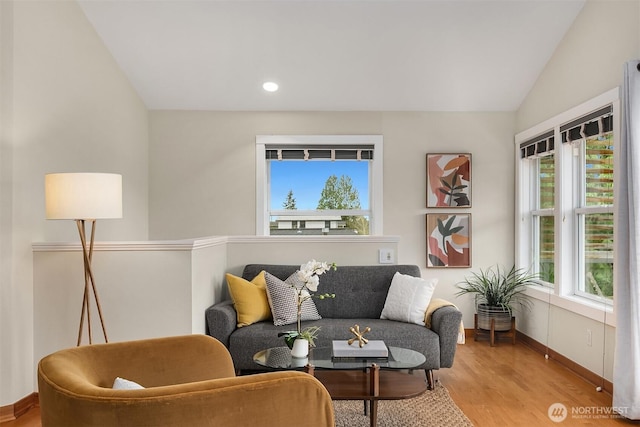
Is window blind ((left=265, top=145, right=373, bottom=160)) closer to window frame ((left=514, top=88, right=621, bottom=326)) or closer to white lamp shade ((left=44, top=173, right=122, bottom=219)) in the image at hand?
window frame ((left=514, top=88, right=621, bottom=326))

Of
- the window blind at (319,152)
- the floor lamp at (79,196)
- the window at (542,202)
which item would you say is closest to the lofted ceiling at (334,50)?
the window blind at (319,152)

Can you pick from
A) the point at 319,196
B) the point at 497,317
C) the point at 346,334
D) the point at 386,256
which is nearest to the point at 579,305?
the point at 497,317

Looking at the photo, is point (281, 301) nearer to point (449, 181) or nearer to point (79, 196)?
point (79, 196)

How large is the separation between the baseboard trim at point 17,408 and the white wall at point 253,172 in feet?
7.80

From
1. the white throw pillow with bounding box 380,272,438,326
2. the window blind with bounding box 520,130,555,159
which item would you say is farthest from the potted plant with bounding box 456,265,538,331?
the white throw pillow with bounding box 380,272,438,326

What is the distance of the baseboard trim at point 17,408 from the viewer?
9.73ft

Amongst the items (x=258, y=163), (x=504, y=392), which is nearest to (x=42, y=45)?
(x=258, y=163)

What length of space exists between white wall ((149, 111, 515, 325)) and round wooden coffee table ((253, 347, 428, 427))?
2.55 metres

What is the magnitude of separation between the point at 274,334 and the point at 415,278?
123 centimetres

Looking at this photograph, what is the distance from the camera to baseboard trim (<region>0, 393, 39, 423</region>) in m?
2.96

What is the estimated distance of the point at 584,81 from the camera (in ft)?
12.9

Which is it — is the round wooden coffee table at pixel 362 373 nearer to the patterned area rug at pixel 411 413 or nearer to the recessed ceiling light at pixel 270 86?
the patterned area rug at pixel 411 413

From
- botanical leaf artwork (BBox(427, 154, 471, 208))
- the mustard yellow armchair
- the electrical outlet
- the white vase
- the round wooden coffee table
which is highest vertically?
botanical leaf artwork (BBox(427, 154, 471, 208))

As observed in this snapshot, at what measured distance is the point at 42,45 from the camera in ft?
11.1
